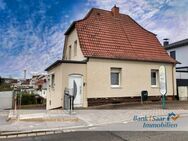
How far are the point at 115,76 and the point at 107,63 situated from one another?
151cm

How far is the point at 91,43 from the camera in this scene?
20344 millimetres

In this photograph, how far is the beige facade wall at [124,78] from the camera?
19.1 metres

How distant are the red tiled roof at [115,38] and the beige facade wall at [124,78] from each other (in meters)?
0.55

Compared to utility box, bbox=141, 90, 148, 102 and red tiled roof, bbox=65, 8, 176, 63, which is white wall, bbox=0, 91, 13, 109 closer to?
red tiled roof, bbox=65, 8, 176, 63

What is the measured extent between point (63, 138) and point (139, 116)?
570 centimetres

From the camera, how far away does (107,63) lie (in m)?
19.9

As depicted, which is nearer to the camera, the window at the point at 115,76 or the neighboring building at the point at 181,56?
the window at the point at 115,76

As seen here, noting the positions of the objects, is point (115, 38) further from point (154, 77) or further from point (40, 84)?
point (40, 84)

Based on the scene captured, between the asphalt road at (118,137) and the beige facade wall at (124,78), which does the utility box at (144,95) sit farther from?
the asphalt road at (118,137)

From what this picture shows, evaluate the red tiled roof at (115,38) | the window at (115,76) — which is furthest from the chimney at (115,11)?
the window at (115,76)

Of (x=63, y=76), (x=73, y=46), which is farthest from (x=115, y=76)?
(x=73, y=46)

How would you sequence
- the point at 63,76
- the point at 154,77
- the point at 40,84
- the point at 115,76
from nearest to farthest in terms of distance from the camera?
the point at 63,76
the point at 115,76
the point at 154,77
the point at 40,84

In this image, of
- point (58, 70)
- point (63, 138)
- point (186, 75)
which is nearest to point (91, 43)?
point (58, 70)

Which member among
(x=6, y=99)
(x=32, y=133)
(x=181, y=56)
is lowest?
(x=32, y=133)
